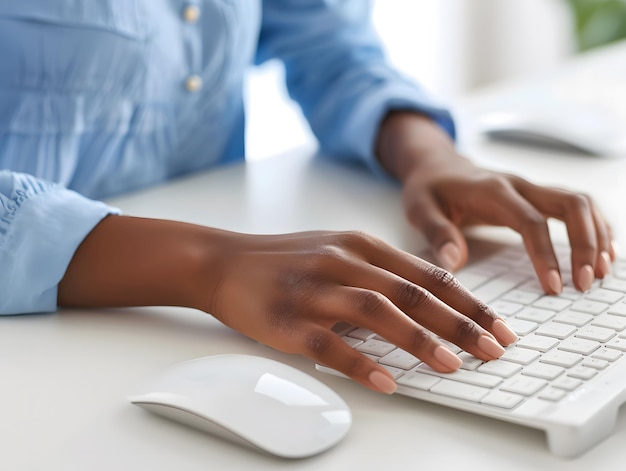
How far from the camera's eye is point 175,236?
0.67m

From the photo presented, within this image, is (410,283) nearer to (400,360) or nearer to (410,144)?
(400,360)

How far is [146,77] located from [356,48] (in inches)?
12.9

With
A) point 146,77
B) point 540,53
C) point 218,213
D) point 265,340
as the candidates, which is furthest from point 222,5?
point 540,53

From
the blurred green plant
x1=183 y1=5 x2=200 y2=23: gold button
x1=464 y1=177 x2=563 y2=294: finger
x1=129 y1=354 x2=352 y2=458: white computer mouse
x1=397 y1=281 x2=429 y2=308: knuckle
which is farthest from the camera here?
the blurred green plant

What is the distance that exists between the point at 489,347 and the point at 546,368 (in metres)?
0.04

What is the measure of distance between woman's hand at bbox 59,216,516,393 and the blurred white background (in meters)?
1.88

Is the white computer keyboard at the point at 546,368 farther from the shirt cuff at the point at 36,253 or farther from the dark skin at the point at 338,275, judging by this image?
the shirt cuff at the point at 36,253


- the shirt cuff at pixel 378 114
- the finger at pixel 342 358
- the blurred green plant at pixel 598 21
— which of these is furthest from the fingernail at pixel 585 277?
the blurred green plant at pixel 598 21

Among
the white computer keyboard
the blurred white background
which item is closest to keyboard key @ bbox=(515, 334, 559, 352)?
the white computer keyboard

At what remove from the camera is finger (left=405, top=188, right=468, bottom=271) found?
0.75m

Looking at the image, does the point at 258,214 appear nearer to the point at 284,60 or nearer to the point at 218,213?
the point at 218,213

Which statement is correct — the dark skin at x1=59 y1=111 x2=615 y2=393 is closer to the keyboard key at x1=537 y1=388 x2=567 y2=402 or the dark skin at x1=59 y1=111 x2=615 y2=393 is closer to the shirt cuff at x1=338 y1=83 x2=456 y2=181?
the keyboard key at x1=537 y1=388 x2=567 y2=402

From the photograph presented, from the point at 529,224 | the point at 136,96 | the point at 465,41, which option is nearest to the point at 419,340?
the point at 529,224

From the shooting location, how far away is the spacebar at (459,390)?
0.52m
